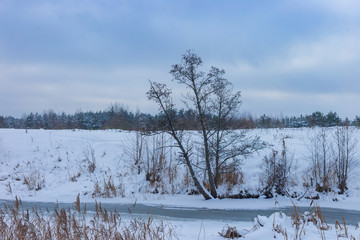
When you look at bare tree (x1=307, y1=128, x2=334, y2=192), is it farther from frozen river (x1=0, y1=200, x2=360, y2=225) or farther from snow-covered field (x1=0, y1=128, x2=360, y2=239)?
frozen river (x1=0, y1=200, x2=360, y2=225)

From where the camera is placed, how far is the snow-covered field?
1318 cm

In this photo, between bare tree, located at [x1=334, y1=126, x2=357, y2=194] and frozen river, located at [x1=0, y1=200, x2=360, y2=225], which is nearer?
frozen river, located at [x1=0, y1=200, x2=360, y2=225]

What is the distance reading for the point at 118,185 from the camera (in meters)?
16.2

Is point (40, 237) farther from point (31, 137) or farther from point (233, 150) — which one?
point (31, 137)

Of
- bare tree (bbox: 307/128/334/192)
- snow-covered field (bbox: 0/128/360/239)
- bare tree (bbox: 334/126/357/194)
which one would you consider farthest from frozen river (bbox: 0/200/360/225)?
bare tree (bbox: 334/126/357/194)

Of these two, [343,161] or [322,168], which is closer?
[343,161]

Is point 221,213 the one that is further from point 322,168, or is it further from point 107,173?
point 107,173

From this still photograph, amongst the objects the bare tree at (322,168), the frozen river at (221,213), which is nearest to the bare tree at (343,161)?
the bare tree at (322,168)

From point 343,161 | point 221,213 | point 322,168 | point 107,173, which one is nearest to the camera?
point 221,213

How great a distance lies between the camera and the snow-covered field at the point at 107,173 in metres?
13.2

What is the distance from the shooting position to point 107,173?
59.1ft

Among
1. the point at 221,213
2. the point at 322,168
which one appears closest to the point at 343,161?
the point at 322,168

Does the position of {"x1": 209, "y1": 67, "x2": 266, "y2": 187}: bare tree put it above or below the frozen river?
above

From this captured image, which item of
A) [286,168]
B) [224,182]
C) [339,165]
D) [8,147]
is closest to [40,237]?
[224,182]
